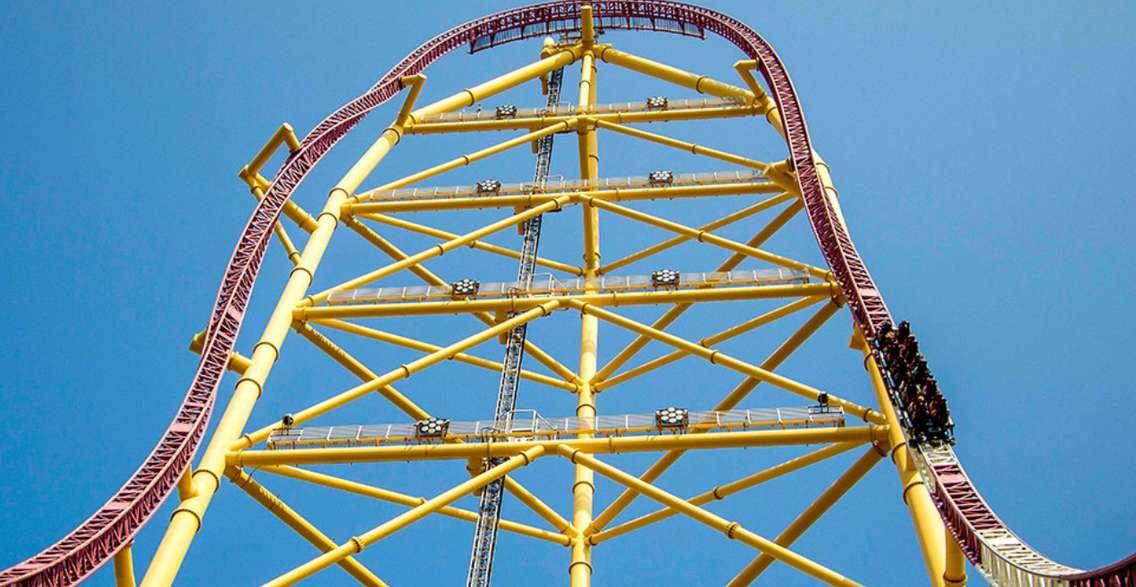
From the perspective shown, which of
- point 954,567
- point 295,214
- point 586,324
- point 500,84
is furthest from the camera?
point 500,84

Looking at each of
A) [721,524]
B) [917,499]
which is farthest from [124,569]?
[917,499]

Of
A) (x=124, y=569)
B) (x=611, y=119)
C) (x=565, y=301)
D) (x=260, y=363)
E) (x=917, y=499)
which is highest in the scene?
(x=611, y=119)

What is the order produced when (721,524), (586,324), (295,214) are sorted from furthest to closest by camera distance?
(586,324) → (295,214) → (721,524)

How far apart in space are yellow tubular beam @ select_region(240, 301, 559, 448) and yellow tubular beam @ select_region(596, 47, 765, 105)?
679 cm

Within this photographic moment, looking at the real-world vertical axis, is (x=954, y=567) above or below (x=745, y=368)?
below

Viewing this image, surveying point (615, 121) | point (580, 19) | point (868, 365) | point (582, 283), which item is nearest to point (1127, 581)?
point (868, 365)

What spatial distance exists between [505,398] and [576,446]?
2080 millimetres

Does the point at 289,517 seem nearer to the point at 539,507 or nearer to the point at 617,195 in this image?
the point at 539,507

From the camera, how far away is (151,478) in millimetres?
12055

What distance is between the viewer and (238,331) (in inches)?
583

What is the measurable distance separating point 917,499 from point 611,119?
1014cm

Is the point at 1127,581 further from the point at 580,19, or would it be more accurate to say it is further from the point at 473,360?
the point at 580,19

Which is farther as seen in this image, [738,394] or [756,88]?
[756,88]

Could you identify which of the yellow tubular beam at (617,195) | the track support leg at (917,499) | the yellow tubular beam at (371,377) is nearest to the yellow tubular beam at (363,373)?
the yellow tubular beam at (371,377)
